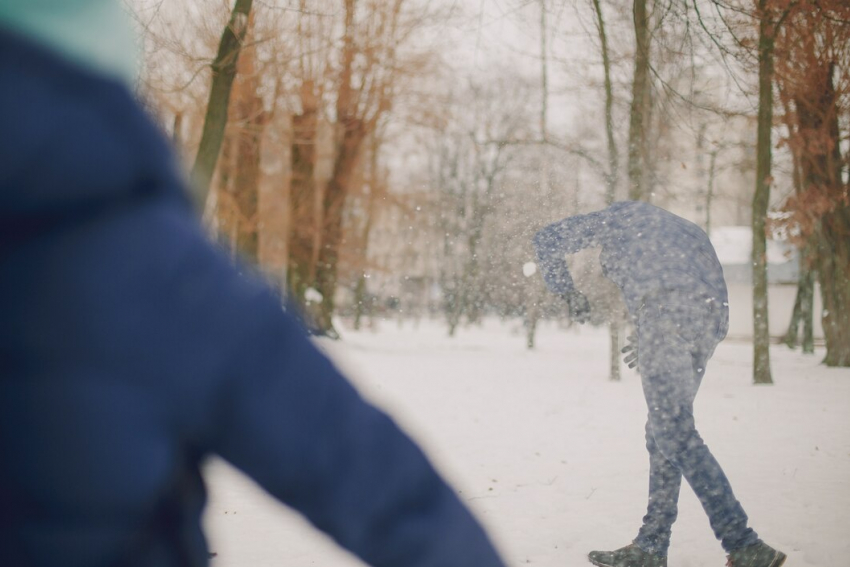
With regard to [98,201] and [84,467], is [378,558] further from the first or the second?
[98,201]

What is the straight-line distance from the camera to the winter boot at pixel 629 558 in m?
3.77

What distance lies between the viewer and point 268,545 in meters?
4.48

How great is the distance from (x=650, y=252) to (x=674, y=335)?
41cm

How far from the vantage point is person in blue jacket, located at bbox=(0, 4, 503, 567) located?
1.85 ft

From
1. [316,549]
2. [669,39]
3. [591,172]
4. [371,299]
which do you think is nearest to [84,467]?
[316,549]

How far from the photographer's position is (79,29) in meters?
0.59

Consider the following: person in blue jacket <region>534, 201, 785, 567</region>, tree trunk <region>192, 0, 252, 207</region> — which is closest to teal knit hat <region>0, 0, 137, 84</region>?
person in blue jacket <region>534, 201, 785, 567</region>

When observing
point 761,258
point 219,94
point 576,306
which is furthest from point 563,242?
point 761,258

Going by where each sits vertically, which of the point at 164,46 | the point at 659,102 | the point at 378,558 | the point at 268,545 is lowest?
the point at 268,545

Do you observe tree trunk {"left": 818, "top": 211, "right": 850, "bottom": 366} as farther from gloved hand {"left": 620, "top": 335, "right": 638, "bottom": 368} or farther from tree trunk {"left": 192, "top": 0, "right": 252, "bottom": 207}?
gloved hand {"left": 620, "top": 335, "right": 638, "bottom": 368}

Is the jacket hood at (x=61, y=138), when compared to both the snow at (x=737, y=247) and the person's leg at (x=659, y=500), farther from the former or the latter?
the snow at (x=737, y=247)

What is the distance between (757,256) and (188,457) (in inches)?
542

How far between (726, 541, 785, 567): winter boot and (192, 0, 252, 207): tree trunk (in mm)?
5899

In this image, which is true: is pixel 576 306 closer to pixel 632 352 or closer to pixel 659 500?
pixel 632 352
